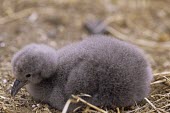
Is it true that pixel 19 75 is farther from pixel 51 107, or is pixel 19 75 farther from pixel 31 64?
pixel 51 107

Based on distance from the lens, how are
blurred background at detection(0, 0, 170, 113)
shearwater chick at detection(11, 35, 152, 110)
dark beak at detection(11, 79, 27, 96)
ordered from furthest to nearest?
blurred background at detection(0, 0, 170, 113)
dark beak at detection(11, 79, 27, 96)
shearwater chick at detection(11, 35, 152, 110)

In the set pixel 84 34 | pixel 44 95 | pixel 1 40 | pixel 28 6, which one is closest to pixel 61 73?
pixel 44 95

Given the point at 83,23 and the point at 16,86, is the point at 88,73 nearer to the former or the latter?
the point at 16,86

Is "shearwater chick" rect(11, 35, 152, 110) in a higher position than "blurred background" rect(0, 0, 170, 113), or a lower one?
lower

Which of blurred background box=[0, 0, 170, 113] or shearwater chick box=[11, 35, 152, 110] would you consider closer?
shearwater chick box=[11, 35, 152, 110]

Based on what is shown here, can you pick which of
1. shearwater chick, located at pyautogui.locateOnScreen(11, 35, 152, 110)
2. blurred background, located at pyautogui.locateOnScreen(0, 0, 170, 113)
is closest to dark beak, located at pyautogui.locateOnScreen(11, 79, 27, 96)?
shearwater chick, located at pyautogui.locateOnScreen(11, 35, 152, 110)

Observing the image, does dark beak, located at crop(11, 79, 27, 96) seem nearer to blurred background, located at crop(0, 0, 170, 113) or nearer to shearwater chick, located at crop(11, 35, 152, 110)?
shearwater chick, located at crop(11, 35, 152, 110)

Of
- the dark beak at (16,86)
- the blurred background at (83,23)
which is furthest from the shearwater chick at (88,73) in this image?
the blurred background at (83,23)
